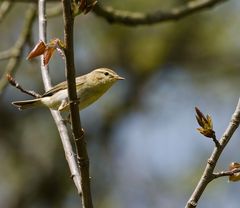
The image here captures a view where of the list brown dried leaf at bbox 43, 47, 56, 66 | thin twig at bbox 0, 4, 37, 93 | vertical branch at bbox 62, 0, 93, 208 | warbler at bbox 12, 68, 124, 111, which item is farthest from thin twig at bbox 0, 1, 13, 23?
vertical branch at bbox 62, 0, 93, 208

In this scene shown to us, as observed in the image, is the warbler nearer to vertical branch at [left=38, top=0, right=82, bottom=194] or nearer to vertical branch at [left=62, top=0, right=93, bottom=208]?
vertical branch at [left=38, top=0, right=82, bottom=194]

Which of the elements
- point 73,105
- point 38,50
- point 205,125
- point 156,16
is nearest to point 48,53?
point 38,50

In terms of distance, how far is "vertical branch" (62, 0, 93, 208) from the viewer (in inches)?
105

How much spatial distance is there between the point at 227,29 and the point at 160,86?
5.92 ft

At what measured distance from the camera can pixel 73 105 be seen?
2.90m

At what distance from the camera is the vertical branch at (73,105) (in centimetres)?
266

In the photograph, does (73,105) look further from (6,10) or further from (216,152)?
(6,10)

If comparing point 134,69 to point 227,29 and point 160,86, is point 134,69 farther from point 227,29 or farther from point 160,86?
point 227,29

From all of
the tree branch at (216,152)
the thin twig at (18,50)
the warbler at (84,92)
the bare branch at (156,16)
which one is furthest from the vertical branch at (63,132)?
the bare branch at (156,16)

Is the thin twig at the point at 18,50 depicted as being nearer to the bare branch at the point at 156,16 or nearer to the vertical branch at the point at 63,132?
the bare branch at the point at 156,16

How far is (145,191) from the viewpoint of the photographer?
10.8m

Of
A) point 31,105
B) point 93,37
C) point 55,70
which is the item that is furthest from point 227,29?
point 31,105

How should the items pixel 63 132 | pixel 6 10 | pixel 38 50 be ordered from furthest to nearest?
pixel 6 10 → pixel 63 132 → pixel 38 50

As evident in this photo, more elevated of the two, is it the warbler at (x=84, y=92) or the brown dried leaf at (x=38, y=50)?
the brown dried leaf at (x=38, y=50)
